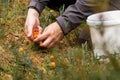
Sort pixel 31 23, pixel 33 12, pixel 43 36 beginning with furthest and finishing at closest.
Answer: pixel 33 12, pixel 31 23, pixel 43 36

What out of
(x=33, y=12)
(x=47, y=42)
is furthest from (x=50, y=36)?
(x=33, y=12)


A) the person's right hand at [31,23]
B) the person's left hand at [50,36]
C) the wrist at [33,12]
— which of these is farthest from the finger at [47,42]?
the wrist at [33,12]

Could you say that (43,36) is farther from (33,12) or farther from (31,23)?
(33,12)

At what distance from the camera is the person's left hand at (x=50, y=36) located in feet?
9.18

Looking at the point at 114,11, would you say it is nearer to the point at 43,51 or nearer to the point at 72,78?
the point at 43,51

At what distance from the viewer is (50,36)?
111 inches

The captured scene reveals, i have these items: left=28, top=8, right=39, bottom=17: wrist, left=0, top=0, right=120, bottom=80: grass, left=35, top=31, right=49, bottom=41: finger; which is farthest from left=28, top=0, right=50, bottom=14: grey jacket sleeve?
left=35, top=31, right=49, bottom=41: finger

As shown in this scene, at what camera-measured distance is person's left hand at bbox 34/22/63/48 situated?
9.18 feet

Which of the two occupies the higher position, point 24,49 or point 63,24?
point 63,24

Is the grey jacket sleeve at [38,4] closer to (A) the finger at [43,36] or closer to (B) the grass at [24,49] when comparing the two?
(B) the grass at [24,49]

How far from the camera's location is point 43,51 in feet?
9.86

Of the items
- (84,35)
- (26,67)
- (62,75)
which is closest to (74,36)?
(84,35)

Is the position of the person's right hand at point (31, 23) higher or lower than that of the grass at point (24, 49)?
higher

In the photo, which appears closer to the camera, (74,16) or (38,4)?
(74,16)
